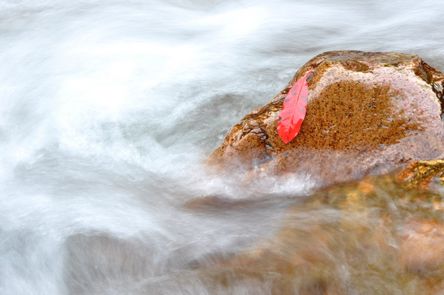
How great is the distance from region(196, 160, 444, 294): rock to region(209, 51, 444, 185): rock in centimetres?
18

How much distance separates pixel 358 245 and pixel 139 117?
128 inches

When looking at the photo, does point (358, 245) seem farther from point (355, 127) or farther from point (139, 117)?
point (139, 117)

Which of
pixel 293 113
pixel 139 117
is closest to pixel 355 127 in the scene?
pixel 293 113

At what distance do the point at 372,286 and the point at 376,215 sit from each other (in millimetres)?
549

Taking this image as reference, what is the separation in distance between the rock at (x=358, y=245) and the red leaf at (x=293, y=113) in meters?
0.51

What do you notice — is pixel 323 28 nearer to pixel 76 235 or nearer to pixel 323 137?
pixel 323 137

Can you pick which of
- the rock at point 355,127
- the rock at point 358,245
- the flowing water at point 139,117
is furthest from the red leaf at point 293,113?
the rock at point 358,245

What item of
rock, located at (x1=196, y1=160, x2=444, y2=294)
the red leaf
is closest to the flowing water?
rock, located at (x1=196, y1=160, x2=444, y2=294)

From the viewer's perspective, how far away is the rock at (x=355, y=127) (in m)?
4.12

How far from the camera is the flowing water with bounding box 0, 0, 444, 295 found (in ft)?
13.9

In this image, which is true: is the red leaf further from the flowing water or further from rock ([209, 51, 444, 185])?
the flowing water

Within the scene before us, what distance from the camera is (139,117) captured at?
6270 millimetres

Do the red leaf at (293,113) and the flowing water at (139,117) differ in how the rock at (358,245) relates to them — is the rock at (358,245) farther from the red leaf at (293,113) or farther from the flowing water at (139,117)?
the red leaf at (293,113)

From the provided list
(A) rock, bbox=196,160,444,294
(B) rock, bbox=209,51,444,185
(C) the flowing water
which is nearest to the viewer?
(A) rock, bbox=196,160,444,294
